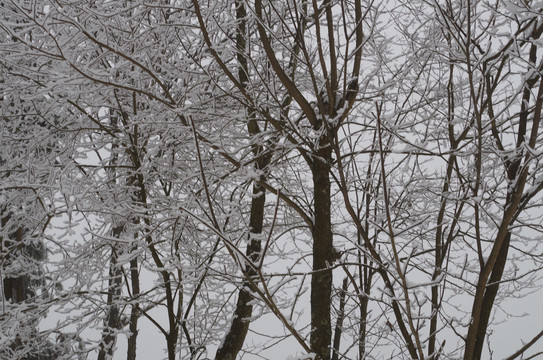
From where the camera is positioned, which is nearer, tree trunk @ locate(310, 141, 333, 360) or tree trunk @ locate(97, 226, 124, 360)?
tree trunk @ locate(310, 141, 333, 360)

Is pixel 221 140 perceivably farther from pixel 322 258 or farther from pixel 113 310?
pixel 113 310

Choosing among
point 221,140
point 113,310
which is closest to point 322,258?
point 221,140

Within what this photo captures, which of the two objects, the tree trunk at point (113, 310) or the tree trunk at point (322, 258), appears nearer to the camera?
the tree trunk at point (322, 258)

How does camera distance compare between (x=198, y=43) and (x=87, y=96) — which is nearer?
(x=87, y=96)

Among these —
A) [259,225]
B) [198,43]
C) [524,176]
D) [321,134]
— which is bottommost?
[524,176]

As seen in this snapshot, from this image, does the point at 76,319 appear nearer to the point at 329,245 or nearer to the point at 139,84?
the point at 139,84

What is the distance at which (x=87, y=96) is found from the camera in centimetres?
443

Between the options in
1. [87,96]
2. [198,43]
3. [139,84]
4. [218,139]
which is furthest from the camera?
[198,43]

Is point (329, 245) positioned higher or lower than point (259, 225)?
lower

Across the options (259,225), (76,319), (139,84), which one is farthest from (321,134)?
(76,319)

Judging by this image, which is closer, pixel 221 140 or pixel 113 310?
pixel 221 140

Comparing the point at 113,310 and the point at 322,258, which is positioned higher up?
the point at 113,310

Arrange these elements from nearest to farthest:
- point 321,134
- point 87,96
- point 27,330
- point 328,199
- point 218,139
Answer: point 321,134 < point 328,199 < point 218,139 < point 87,96 < point 27,330

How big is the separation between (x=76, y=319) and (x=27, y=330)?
0.95 m
